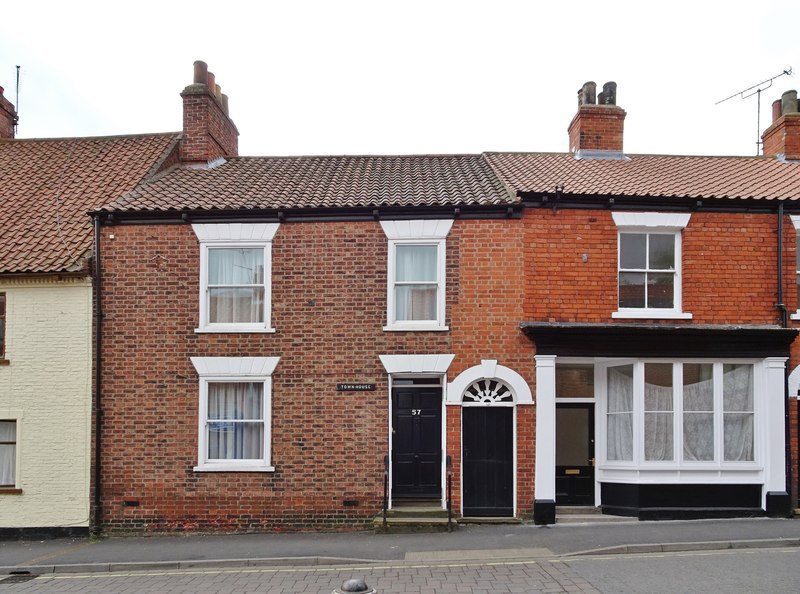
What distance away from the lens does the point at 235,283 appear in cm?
1335

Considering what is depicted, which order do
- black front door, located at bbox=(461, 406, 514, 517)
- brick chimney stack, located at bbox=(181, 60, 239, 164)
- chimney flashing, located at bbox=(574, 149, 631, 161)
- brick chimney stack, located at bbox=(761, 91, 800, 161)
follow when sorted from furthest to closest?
1. brick chimney stack, located at bbox=(181, 60, 239, 164)
2. chimney flashing, located at bbox=(574, 149, 631, 161)
3. brick chimney stack, located at bbox=(761, 91, 800, 161)
4. black front door, located at bbox=(461, 406, 514, 517)

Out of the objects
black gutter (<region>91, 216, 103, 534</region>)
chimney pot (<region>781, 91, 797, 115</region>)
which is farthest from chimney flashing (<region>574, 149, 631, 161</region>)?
black gutter (<region>91, 216, 103, 534</region>)

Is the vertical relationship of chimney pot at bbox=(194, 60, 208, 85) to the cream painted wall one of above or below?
above

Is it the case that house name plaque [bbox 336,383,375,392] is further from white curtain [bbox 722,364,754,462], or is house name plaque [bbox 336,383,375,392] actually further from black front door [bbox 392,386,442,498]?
white curtain [bbox 722,364,754,462]

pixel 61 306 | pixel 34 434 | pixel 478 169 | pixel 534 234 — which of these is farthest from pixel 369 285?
pixel 34 434

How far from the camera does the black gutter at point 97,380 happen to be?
42.0ft

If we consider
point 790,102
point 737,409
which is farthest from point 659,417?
point 790,102

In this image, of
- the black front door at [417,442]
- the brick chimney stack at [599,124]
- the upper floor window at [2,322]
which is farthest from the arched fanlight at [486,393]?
the upper floor window at [2,322]

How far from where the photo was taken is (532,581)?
9086mm

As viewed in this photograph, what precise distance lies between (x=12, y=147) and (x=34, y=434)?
875 centimetres

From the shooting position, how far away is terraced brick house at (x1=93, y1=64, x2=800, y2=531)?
41.7 ft

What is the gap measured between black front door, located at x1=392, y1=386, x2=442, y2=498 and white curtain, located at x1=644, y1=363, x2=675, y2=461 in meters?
3.78

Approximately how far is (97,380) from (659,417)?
1030cm

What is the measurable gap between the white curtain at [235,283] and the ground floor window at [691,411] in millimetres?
7046
